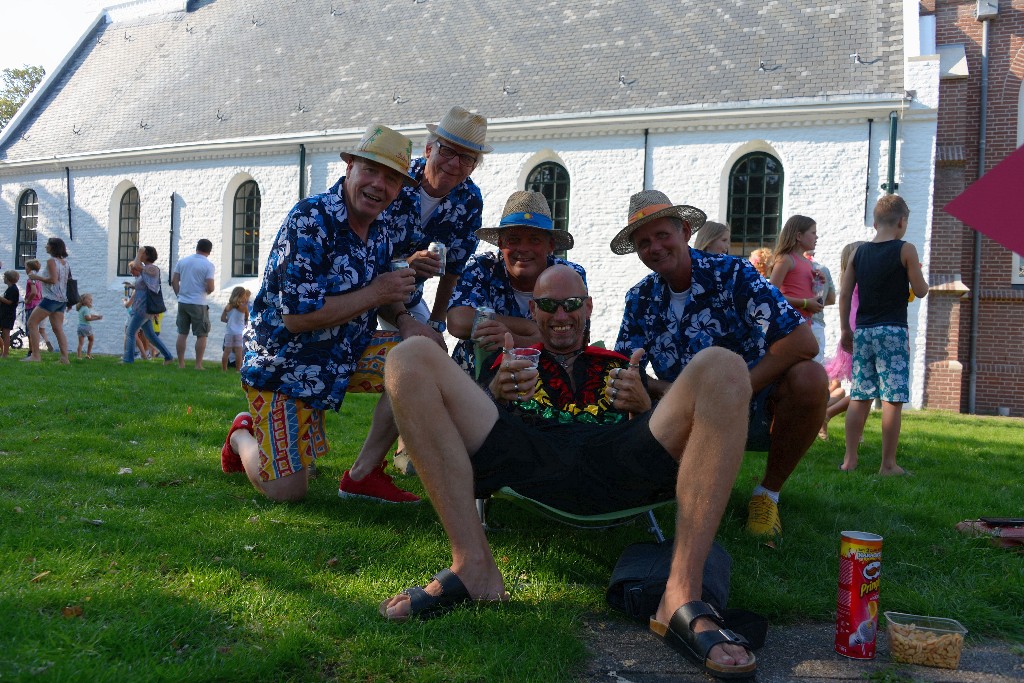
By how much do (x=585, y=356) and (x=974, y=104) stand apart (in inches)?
581

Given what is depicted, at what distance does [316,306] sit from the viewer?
395 centimetres

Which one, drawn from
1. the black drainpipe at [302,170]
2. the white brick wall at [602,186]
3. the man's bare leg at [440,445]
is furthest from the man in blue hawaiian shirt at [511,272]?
the black drainpipe at [302,170]

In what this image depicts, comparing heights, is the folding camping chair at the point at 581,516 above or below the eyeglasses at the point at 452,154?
below

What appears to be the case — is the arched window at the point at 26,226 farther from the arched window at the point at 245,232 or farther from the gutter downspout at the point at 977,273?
the gutter downspout at the point at 977,273

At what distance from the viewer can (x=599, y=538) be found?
383 centimetres

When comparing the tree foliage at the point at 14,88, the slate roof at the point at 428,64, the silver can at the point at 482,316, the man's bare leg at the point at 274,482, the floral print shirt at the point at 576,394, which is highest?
the tree foliage at the point at 14,88

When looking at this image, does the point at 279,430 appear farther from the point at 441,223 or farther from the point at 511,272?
the point at 441,223

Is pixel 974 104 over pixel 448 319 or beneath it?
over

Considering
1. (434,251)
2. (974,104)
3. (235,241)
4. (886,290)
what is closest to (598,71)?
(974,104)

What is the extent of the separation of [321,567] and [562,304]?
141 centimetres

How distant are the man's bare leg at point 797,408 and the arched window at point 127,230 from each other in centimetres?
2152

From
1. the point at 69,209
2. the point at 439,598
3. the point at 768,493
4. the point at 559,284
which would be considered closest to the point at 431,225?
the point at 559,284

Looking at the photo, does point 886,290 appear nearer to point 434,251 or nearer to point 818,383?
point 818,383

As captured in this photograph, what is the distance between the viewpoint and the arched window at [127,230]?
72.7 feet
